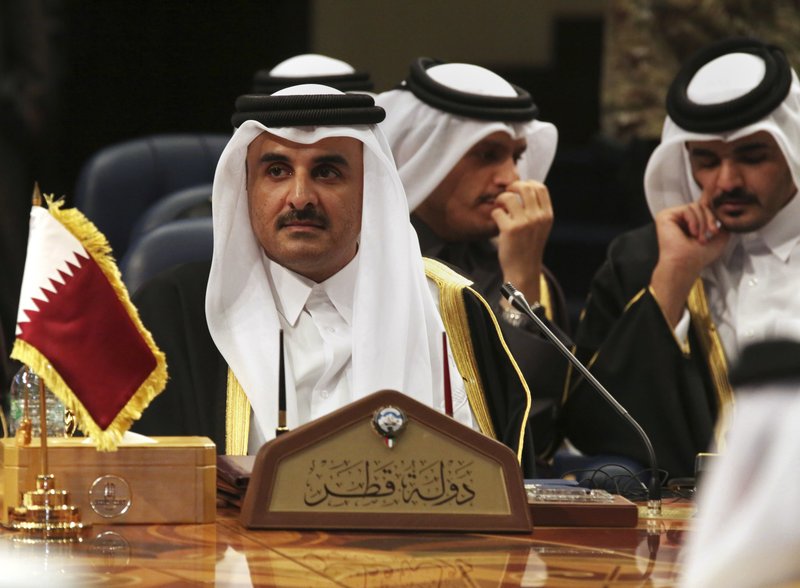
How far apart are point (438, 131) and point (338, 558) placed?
2500 millimetres

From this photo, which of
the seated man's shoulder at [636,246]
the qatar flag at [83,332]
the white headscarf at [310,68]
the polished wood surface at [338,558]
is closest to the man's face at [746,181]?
the seated man's shoulder at [636,246]

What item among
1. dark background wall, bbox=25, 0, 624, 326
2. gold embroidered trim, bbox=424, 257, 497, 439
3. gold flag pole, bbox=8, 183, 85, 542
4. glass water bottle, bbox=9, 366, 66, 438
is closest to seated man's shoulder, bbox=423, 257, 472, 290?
gold embroidered trim, bbox=424, 257, 497, 439

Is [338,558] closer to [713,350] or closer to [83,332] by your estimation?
[83,332]

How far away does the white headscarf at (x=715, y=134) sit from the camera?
4258mm

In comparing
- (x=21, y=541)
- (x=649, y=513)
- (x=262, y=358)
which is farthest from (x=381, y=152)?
(x=21, y=541)

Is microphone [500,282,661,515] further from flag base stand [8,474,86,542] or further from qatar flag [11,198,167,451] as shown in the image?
flag base stand [8,474,86,542]

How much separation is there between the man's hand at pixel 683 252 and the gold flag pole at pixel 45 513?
2.14m

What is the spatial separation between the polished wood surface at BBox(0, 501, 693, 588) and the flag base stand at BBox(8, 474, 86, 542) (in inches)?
1.1

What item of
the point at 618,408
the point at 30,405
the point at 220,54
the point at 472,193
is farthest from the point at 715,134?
the point at 220,54

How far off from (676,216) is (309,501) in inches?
86.0

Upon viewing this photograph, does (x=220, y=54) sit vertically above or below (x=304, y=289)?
above

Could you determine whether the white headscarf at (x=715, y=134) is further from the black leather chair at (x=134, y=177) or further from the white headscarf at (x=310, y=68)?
the black leather chair at (x=134, y=177)

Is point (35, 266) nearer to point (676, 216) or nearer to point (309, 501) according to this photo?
point (309, 501)

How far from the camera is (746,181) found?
Result: 4.27m
